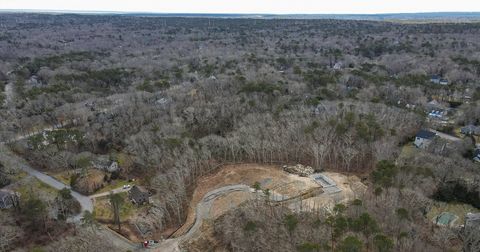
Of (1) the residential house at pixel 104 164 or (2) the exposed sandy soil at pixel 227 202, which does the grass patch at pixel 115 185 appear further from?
(2) the exposed sandy soil at pixel 227 202

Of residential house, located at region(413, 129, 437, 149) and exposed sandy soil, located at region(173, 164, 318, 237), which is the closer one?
exposed sandy soil, located at region(173, 164, 318, 237)

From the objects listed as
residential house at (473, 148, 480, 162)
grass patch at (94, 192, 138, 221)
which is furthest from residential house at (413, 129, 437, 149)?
grass patch at (94, 192, 138, 221)

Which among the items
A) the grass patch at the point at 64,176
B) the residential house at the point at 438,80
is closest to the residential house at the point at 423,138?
the residential house at the point at 438,80

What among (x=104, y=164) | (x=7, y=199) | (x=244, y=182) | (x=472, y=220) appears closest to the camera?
(x=472, y=220)

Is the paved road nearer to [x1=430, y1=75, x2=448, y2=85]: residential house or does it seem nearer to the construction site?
the construction site

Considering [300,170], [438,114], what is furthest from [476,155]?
[300,170]

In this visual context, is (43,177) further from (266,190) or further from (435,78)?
(435,78)

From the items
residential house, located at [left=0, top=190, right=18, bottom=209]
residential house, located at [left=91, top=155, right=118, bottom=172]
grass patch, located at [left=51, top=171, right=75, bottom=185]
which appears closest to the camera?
residential house, located at [left=0, top=190, right=18, bottom=209]
